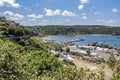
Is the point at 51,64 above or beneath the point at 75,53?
above

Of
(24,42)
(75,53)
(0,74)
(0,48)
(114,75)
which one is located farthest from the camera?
(75,53)

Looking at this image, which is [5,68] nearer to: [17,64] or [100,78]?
[17,64]

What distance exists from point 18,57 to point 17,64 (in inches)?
10.2

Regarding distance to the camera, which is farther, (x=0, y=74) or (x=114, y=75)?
(x=0, y=74)

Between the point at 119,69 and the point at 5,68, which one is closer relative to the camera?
the point at 119,69

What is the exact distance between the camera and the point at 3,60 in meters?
5.61

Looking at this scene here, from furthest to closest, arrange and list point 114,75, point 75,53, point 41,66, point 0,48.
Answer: point 75,53
point 41,66
point 0,48
point 114,75

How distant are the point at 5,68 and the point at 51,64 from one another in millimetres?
20868

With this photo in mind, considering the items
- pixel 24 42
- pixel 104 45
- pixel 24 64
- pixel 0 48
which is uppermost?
pixel 0 48

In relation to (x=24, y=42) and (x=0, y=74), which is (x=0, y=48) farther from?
(x=24, y=42)

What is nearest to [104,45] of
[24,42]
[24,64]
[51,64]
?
[24,42]

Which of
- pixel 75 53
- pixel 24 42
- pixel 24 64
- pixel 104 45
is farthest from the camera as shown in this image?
pixel 104 45

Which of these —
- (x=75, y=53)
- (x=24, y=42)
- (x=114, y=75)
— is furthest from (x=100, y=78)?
(x=75, y=53)

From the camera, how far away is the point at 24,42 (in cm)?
5428
